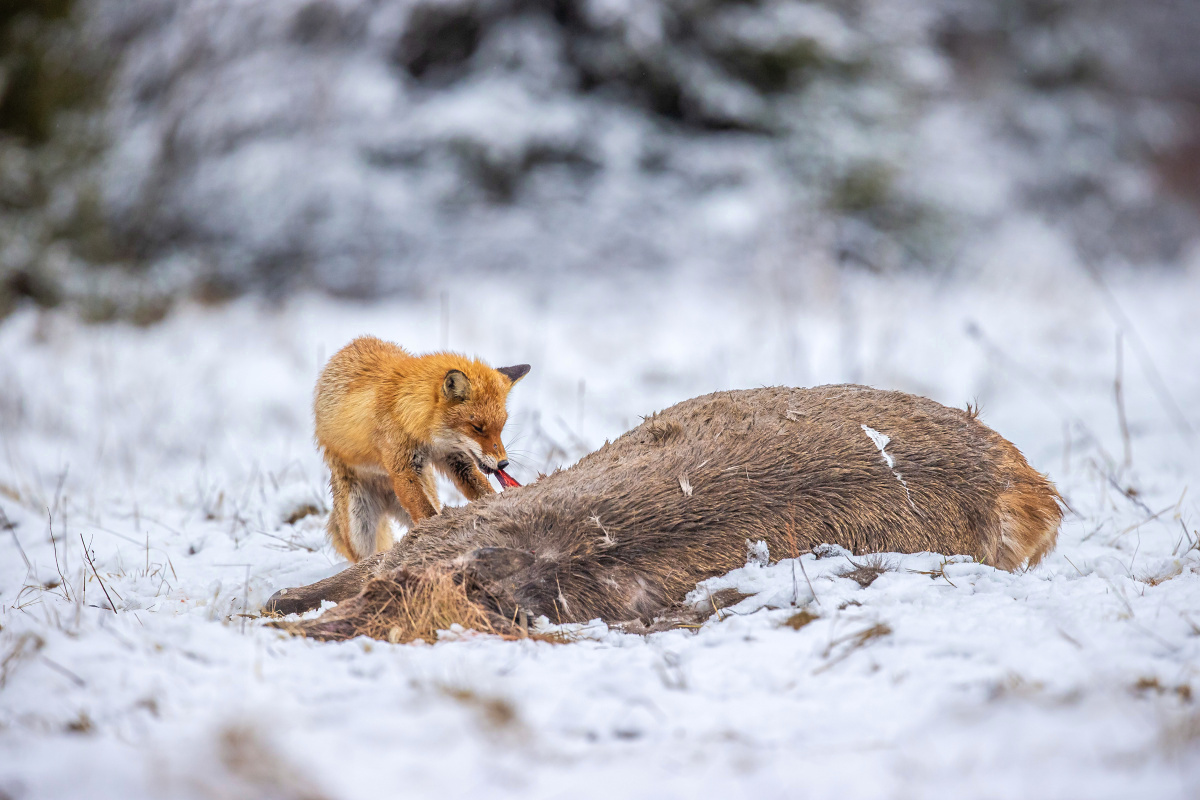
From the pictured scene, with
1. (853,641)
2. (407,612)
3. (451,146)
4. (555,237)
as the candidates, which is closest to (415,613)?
(407,612)

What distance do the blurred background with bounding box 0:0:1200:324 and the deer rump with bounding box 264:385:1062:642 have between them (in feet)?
27.3

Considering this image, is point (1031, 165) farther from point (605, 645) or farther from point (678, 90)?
point (605, 645)

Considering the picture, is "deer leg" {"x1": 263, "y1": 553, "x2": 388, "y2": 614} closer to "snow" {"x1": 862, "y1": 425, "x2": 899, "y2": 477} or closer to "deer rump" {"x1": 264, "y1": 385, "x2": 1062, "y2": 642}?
"deer rump" {"x1": 264, "y1": 385, "x2": 1062, "y2": 642}

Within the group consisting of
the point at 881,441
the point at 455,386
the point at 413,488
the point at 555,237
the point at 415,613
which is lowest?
the point at 415,613

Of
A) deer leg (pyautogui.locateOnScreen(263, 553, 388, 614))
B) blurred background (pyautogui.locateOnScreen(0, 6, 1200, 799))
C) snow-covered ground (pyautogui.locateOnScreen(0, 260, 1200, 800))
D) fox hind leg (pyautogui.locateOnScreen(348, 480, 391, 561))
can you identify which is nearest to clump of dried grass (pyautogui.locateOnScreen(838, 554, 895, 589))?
snow-covered ground (pyautogui.locateOnScreen(0, 260, 1200, 800))

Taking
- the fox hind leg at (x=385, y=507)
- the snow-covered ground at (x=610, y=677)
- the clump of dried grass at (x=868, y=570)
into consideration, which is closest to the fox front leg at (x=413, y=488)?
the fox hind leg at (x=385, y=507)

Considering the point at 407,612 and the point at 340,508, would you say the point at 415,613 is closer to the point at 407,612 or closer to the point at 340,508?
the point at 407,612

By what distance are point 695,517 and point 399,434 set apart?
5.62 feet

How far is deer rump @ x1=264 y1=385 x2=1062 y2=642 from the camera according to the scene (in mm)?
2744

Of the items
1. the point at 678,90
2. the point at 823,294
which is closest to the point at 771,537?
the point at 823,294

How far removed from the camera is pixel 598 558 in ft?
9.32

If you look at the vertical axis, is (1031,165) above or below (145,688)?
above

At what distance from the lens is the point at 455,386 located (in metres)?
4.03

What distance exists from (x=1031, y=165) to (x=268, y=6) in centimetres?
1359
